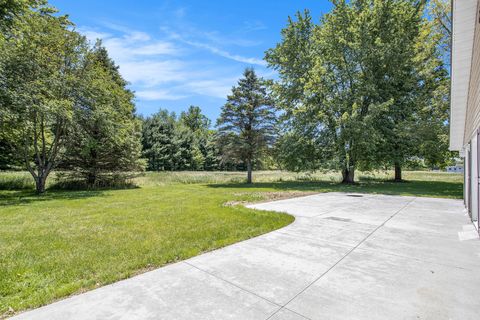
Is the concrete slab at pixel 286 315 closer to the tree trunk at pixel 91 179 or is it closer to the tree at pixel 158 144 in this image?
the tree trunk at pixel 91 179

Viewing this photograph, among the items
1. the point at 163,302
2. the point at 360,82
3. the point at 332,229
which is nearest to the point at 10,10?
the point at 163,302

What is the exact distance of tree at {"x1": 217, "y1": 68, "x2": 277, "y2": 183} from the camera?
19234 mm

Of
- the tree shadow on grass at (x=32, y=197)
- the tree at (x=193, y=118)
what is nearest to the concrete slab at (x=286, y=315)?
the tree shadow on grass at (x=32, y=197)

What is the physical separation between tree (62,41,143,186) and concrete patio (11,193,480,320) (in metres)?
13.4

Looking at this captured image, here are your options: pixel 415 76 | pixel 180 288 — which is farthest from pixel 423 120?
pixel 180 288

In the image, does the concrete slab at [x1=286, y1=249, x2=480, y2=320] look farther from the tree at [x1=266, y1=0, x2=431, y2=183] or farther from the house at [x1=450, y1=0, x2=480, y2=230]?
the tree at [x1=266, y1=0, x2=431, y2=183]

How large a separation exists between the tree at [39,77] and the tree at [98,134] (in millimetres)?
568

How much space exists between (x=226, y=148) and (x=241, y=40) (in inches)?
341

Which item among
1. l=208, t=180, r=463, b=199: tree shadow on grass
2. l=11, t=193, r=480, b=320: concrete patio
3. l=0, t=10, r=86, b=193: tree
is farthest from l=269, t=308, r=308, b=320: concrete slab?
l=0, t=10, r=86, b=193: tree

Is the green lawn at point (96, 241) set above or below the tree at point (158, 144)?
below

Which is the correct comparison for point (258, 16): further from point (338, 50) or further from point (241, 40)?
point (338, 50)

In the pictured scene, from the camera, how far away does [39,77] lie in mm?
11812

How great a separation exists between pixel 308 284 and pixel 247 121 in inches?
685

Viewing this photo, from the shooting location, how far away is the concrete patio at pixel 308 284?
219 centimetres
